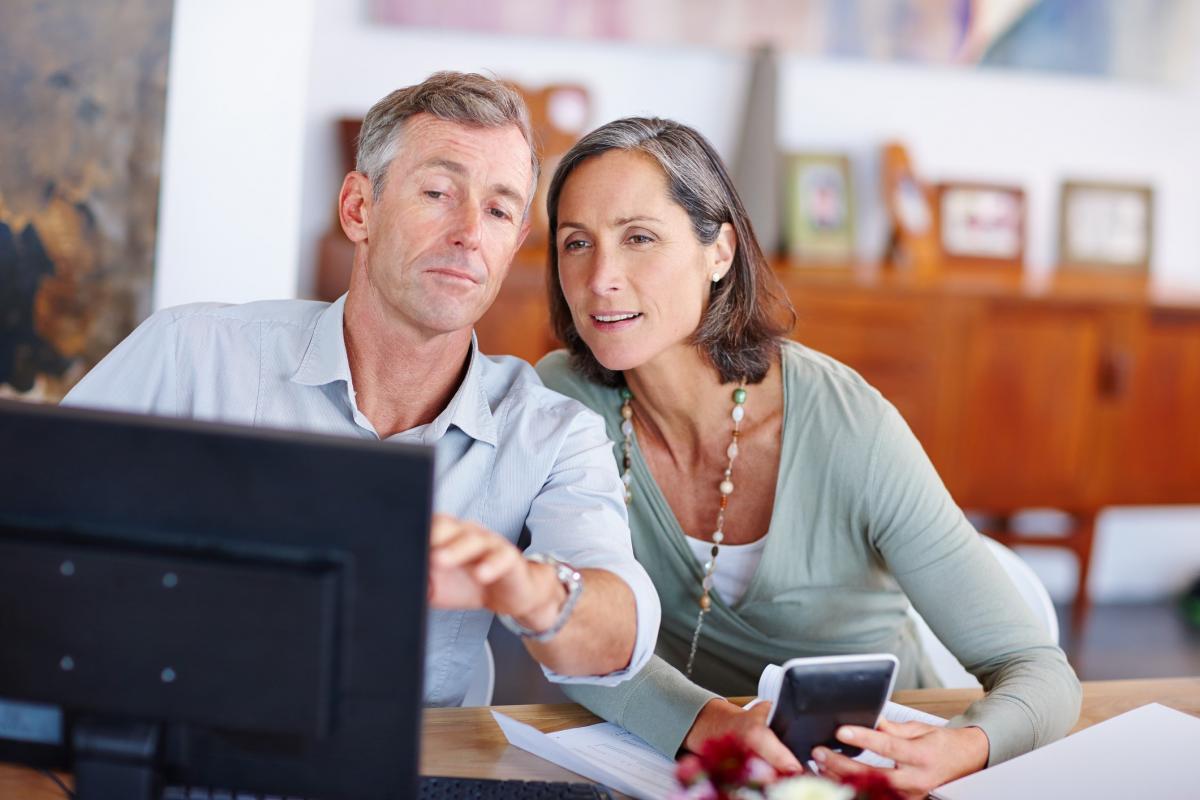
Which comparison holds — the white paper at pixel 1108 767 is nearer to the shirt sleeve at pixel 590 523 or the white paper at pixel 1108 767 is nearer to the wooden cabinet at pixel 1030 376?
the shirt sleeve at pixel 590 523

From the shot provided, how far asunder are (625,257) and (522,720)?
67 cm

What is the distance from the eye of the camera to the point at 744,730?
1303 mm

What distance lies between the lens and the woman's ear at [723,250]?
1.88m

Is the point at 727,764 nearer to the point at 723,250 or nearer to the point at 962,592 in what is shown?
the point at 962,592

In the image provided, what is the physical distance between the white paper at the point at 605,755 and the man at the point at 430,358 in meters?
0.22

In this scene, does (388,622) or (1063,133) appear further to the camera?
(1063,133)

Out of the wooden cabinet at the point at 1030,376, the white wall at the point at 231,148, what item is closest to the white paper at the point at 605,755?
the white wall at the point at 231,148

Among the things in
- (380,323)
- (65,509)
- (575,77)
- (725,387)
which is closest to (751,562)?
(725,387)

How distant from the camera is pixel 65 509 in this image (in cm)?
90

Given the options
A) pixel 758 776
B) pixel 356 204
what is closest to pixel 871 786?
pixel 758 776

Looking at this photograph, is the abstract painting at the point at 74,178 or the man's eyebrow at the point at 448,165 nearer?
the man's eyebrow at the point at 448,165

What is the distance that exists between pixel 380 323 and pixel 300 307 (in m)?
0.13

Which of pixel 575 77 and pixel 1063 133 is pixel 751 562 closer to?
pixel 575 77

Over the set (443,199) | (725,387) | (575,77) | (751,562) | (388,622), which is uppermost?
(575,77)
